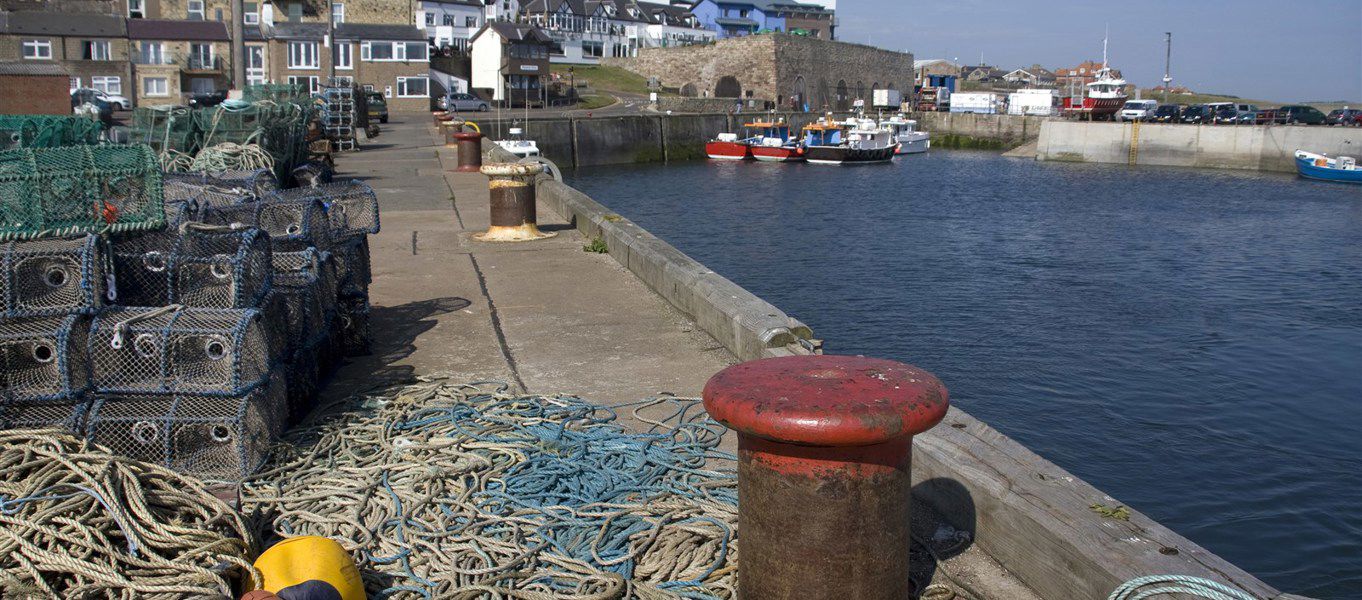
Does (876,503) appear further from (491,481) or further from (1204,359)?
(1204,359)

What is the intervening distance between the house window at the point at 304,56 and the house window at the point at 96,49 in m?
9.80

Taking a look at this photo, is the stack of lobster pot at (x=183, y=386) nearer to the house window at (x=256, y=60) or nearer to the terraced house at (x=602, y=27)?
the house window at (x=256, y=60)

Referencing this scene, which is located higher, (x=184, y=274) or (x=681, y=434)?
(x=184, y=274)

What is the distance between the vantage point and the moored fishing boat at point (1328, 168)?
4350cm

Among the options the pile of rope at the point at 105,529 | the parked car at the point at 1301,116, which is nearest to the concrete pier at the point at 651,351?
the pile of rope at the point at 105,529

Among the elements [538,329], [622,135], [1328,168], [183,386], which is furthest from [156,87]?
[183,386]

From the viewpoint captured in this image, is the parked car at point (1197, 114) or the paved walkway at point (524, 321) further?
the parked car at point (1197, 114)

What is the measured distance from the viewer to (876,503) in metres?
3.50

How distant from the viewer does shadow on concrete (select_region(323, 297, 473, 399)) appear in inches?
264

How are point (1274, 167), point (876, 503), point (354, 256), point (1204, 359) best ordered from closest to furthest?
point (876, 503), point (354, 256), point (1204, 359), point (1274, 167)

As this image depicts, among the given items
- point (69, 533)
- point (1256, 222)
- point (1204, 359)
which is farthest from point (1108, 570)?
point (1256, 222)

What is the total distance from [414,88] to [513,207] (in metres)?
50.1

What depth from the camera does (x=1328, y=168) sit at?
44.2 meters

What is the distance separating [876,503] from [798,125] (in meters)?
66.2
